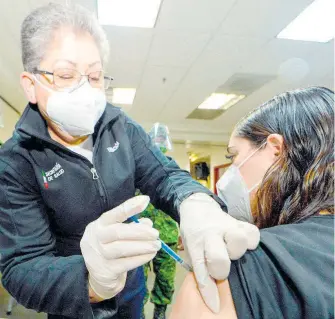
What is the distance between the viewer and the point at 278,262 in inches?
22.3

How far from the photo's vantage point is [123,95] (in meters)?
5.34

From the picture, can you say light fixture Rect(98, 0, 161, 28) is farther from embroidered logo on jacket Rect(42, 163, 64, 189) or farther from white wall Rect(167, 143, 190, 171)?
white wall Rect(167, 143, 190, 171)

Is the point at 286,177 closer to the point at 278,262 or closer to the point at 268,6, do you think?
the point at 278,262

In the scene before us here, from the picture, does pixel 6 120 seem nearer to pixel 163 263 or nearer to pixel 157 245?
pixel 163 263

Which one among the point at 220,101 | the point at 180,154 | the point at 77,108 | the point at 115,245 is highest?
the point at 220,101

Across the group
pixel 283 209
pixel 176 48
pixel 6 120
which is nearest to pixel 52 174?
pixel 283 209

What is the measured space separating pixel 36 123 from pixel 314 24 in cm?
308

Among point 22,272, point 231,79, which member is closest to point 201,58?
point 231,79

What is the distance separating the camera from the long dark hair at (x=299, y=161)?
769mm

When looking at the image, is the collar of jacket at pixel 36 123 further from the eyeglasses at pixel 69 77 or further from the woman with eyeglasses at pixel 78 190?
the eyeglasses at pixel 69 77

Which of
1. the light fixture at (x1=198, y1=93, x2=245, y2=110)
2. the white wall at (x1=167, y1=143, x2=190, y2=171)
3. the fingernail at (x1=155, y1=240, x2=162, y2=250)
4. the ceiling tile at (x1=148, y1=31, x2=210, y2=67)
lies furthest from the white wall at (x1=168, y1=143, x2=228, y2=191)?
the fingernail at (x1=155, y1=240, x2=162, y2=250)

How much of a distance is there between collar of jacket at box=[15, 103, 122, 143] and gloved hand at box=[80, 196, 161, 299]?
376mm

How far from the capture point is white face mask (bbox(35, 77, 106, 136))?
39.0 inches

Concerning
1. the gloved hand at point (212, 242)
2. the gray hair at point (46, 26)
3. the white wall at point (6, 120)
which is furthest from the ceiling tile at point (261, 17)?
the white wall at point (6, 120)
